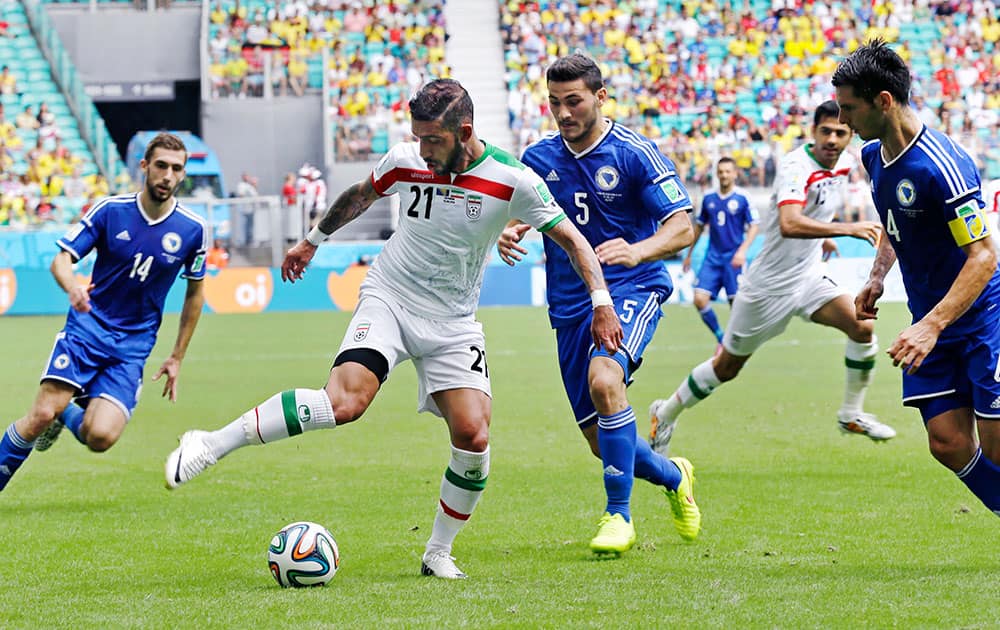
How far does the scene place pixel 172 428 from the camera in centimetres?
1187

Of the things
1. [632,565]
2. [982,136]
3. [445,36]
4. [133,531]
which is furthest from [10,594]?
[445,36]

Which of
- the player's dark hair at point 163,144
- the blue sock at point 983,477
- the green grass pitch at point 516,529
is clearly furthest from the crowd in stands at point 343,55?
the blue sock at point 983,477

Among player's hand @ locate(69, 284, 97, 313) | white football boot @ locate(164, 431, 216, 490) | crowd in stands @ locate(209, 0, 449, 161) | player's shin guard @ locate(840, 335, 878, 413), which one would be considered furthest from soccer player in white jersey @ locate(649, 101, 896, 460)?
crowd in stands @ locate(209, 0, 449, 161)

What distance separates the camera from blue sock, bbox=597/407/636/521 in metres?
6.49

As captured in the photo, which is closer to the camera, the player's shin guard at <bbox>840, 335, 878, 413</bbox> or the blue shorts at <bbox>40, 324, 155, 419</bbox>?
the blue shorts at <bbox>40, 324, 155, 419</bbox>

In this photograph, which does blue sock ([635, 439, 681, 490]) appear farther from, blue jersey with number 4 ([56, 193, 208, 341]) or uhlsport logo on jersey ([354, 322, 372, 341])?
blue jersey with number 4 ([56, 193, 208, 341])

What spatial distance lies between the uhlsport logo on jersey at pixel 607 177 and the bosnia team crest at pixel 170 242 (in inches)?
108

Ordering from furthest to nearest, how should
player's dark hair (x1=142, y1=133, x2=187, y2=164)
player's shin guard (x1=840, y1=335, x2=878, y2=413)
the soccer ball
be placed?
player's shin guard (x1=840, y1=335, x2=878, y2=413)
player's dark hair (x1=142, y1=133, x2=187, y2=164)
the soccer ball

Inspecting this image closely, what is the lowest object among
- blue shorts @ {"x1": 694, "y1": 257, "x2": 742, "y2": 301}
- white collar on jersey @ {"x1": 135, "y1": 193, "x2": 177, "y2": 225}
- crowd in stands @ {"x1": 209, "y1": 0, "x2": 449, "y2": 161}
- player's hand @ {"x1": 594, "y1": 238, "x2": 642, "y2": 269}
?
crowd in stands @ {"x1": 209, "y1": 0, "x2": 449, "y2": 161}

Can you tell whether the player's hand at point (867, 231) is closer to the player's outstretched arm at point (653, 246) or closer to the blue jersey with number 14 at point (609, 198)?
the blue jersey with number 14 at point (609, 198)

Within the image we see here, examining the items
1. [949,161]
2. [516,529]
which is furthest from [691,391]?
[949,161]

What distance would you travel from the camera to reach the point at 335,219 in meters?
6.63

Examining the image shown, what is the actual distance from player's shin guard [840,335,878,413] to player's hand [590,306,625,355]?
14.9 feet

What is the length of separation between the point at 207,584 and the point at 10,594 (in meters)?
0.79
